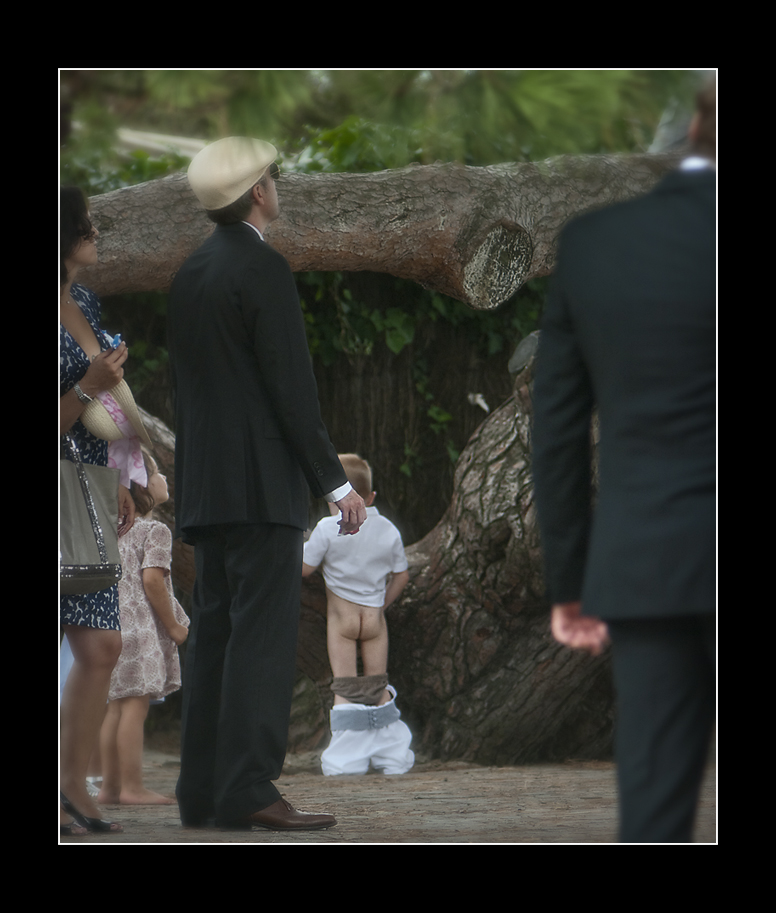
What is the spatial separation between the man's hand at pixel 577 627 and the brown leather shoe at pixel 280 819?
3.89 ft

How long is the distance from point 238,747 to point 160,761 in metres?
0.71

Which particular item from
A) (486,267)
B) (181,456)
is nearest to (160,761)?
(181,456)

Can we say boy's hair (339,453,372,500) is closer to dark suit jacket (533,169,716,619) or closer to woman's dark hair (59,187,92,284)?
woman's dark hair (59,187,92,284)

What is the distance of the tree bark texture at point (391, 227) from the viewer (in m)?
3.33

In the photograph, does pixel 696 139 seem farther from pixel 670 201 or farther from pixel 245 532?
pixel 245 532

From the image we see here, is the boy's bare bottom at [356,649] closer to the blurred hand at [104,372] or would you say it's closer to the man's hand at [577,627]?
the blurred hand at [104,372]

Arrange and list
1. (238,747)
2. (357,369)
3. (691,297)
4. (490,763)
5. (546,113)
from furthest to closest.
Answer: (357,369) → (490,763) → (238,747) → (546,113) → (691,297)

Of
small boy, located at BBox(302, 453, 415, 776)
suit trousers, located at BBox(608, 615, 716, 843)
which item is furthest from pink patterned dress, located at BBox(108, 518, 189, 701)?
suit trousers, located at BBox(608, 615, 716, 843)

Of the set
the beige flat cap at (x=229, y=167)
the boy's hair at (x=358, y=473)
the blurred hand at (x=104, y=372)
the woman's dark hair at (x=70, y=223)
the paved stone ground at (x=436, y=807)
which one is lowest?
the paved stone ground at (x=436, y=807)

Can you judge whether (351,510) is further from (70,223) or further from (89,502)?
(70,223)

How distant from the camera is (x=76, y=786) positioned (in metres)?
2.93

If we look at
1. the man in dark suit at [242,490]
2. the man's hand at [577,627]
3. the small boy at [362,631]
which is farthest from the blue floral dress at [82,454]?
the man's hand at [577,627]

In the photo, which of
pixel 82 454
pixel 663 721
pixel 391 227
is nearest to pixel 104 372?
pixel 82 454

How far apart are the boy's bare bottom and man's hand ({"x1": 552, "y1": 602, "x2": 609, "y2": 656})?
6.07 feet
